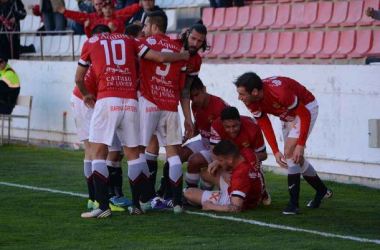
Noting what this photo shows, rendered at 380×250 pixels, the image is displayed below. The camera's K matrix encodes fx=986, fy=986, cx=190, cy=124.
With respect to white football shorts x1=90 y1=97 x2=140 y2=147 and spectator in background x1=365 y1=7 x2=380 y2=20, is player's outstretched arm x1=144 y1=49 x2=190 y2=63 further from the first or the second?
spectator in background x1=365 y1=7 x2=380 y2=20

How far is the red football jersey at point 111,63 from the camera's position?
Result: 9047mm

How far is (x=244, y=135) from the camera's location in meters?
9.78

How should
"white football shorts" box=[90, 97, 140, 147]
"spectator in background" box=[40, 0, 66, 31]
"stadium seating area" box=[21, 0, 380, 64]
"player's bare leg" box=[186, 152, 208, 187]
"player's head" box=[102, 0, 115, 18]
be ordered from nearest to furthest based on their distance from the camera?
"white football shorts" box=[90, 97, 140, 147], "player's bare leg" box=[186, 152, 208, 187], "stadium seating area" box=[21, 0, 380, 64], "player's head" box=[102, 0, 115, 18], "spectator in background" box=[40, 0, 66, 31]

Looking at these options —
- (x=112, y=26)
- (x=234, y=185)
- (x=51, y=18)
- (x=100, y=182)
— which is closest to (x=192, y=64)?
(x=234, y=185)

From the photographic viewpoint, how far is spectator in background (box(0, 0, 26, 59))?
20.4 metres

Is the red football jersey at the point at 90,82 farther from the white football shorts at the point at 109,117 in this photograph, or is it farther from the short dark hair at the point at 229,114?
the short dark hair at the point at 229,114

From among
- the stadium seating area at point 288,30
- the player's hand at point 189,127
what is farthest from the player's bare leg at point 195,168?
the stadium seating area at point 288,30

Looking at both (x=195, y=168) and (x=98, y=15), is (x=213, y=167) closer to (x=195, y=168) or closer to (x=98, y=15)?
(x=195, y=168)

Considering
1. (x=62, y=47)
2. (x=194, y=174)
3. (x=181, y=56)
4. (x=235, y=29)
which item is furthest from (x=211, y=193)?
→ (x=62, y=47)

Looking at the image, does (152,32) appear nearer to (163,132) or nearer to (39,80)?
(163,132)

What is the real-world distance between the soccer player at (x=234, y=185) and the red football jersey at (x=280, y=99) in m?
0.43

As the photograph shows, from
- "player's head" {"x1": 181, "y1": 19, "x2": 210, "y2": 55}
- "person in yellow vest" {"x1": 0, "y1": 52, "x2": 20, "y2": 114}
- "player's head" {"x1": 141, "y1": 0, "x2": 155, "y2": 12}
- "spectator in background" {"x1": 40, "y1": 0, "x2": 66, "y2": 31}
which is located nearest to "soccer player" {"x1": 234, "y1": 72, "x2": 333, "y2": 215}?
"player's head" {"x1": 181, "y1": 19, "x2": 210, "y2": 55}

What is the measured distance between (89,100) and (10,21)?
11.7 meters

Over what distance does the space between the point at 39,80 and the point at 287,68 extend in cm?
677
